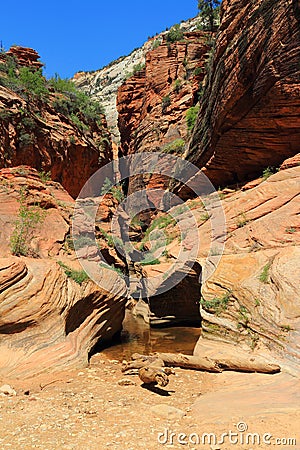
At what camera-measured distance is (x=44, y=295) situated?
693cm

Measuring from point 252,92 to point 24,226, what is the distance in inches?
355

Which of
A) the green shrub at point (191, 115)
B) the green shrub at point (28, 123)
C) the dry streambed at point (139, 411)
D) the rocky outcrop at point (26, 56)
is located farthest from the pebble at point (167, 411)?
the rocky outcrop at point (26, 56)

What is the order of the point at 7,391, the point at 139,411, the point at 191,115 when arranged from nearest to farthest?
the point at 139,411, the point at 7,391, the point at 191,115

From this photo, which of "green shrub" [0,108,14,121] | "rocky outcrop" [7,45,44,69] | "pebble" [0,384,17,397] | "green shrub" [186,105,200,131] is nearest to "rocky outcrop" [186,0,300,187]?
"green shrub" [186,105,200,131]

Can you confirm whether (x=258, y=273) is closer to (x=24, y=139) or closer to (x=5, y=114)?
(x=24, y=139)

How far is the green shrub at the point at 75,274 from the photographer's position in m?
8.31

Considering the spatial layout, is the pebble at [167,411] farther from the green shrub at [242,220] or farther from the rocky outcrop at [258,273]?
the green shrub at [242,220]

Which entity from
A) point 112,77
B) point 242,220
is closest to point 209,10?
point 242,220

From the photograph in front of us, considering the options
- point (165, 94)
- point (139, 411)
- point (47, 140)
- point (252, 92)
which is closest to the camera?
point (139, 411)

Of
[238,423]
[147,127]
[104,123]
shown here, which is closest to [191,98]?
[147,127]

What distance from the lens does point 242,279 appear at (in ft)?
26.7

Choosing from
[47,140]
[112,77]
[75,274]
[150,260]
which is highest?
[112,77]

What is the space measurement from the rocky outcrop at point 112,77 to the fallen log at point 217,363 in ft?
179

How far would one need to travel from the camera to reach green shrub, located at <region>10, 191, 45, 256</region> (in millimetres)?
7922
